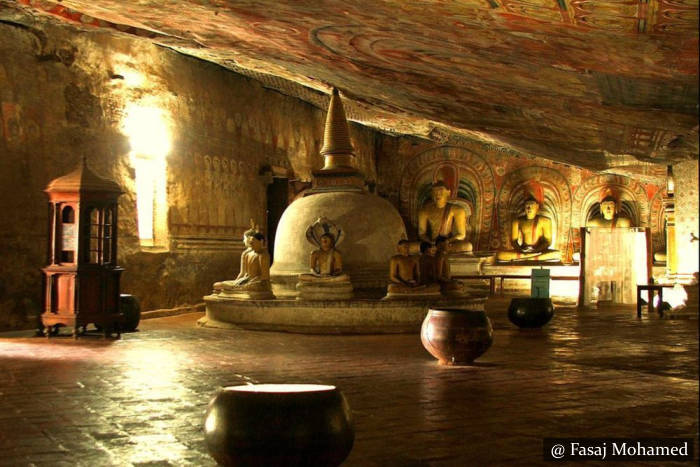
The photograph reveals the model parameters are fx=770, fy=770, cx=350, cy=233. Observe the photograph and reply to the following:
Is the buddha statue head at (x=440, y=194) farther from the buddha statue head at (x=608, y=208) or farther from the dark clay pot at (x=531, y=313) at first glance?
the dark clay pot at (x=531, y=313)

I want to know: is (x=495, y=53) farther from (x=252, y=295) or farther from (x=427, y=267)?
(x=252, y=295)

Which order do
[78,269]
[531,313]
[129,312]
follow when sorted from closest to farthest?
[78,269], [531,313], [129,312]

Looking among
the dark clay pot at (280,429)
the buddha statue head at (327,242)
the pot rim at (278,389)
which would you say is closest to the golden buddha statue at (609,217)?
the buddha statue head at (327,242)

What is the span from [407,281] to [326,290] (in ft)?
3.80

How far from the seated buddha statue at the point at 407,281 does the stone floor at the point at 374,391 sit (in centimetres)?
91

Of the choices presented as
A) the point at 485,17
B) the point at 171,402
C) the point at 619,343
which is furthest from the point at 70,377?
the point at 619,343

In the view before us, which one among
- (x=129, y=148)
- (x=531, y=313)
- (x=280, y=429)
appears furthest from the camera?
(x=129, y=148)

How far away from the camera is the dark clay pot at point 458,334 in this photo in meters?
7.03

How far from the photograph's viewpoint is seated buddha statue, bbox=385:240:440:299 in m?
10.8

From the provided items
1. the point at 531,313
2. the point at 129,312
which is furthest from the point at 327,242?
the point at 531,313

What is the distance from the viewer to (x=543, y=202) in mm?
21719

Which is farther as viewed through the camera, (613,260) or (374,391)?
(613,260)

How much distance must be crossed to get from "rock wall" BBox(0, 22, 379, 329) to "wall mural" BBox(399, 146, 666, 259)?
5.04m

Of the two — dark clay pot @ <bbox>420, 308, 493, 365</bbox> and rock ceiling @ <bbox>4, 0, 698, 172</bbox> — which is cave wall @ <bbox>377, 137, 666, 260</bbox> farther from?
dark clay pot @ <bbox>420, 308, 493, 365</bbox>
